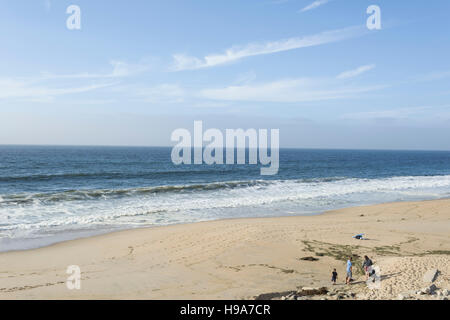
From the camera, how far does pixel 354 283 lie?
11.1 m

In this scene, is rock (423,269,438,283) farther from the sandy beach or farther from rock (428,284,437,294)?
rock (428,284,437,294)

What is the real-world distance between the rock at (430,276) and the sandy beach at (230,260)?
6.1 inches

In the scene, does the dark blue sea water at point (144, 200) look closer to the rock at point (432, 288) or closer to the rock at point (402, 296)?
the rock at point (402, 296)

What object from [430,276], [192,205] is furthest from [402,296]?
[192,205]

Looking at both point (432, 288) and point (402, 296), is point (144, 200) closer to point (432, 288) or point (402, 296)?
point (402, 296)

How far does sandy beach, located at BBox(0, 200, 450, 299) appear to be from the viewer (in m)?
10.7

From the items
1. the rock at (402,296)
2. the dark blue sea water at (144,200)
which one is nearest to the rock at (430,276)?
the rock at (402,296)

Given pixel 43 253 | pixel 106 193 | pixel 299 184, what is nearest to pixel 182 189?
pixel 106 193

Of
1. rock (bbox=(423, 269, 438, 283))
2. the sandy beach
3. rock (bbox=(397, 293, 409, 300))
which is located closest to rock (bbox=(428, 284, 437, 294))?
the sandy beach

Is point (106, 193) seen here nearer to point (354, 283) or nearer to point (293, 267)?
point (293, 267)

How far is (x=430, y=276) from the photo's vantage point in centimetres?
1050

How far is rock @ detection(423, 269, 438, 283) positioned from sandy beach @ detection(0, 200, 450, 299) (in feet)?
0.51

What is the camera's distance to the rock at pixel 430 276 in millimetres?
10302
